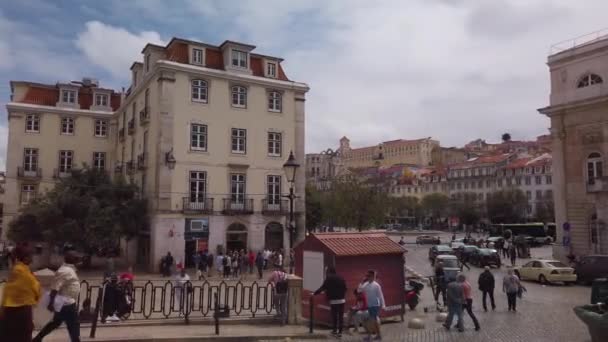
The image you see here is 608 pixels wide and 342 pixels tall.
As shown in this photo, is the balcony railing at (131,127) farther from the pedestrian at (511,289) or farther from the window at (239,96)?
the pedestrian at (511,289)

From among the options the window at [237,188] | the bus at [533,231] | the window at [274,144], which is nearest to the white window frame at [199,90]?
the window at [274,144]

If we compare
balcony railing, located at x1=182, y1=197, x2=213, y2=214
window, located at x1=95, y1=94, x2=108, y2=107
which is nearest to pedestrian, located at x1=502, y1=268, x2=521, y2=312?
balcony railing, located at x1=182, y1=197, x2=213, y2=214

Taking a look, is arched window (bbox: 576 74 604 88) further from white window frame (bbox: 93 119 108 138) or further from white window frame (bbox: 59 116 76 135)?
white window frame (bbox: 59 116 76 135)

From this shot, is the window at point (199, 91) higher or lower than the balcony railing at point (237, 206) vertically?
higher

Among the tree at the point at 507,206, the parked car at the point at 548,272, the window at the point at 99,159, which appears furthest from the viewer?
the tree at the point at 507,206

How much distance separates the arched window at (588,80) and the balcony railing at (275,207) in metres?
20.5

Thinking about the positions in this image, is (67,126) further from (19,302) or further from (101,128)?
(19,302)

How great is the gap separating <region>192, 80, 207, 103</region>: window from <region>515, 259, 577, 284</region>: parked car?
22.1m

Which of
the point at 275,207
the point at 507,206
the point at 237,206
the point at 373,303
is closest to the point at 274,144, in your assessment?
the point at 275,207

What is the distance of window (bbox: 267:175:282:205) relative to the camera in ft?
118

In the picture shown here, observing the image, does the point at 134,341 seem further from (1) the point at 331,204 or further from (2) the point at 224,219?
(1) the point at 331,204

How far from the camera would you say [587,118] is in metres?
31.7

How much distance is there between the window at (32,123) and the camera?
136 feet

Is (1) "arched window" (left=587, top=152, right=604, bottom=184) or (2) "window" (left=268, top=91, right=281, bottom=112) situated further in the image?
(2) "window" (left=268, top=91, right=281, bottom=112)
